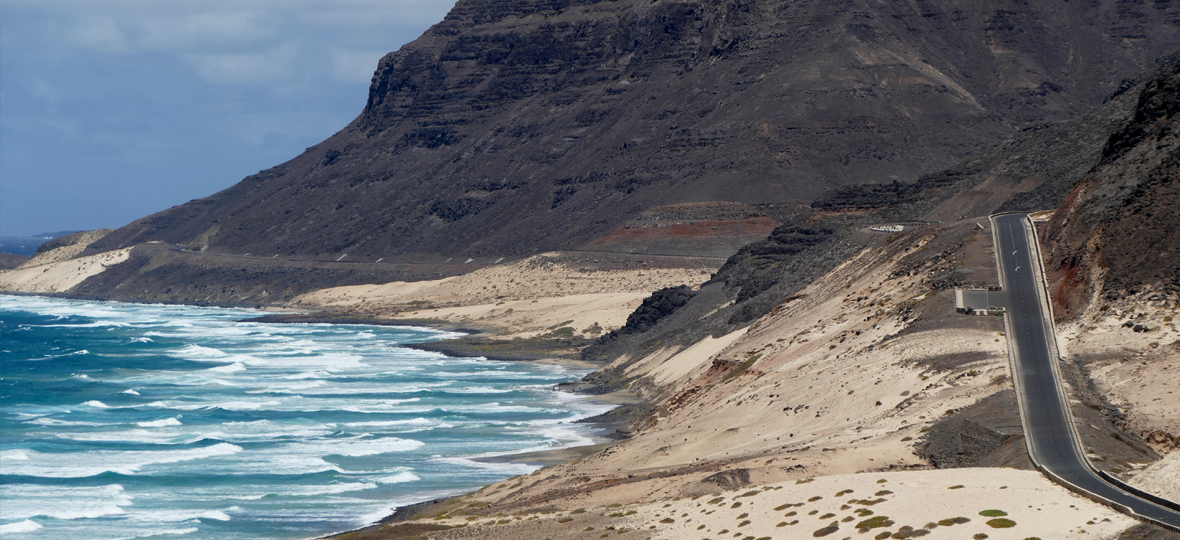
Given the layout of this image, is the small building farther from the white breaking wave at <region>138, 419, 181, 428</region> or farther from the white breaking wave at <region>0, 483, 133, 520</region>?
the white breaking wave at <region>138, 419, 181, 428</region>

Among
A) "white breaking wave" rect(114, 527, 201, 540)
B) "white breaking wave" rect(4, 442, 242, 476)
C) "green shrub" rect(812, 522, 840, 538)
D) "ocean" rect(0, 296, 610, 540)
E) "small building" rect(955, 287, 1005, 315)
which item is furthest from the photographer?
"white breaking wave" rect(4, 442, 242, 476)

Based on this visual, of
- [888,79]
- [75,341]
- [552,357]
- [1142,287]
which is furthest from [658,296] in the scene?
[888,79]

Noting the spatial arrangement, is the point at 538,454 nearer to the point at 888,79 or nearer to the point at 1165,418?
the point at 1165,418

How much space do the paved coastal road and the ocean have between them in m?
17.9

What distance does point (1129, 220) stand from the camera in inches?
1613

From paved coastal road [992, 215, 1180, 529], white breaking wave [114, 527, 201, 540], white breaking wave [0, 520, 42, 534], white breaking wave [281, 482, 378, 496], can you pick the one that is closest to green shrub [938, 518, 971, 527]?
paved coastal road [992, 215, 1180, 529]

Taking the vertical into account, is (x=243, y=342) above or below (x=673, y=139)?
below

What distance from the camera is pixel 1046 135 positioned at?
241 feet

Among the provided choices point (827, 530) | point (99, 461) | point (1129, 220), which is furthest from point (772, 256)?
point (827, 530)

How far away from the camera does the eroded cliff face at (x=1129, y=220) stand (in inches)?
1535

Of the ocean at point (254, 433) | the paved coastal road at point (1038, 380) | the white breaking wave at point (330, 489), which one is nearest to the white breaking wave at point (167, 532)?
the ocean at point (254, 433)

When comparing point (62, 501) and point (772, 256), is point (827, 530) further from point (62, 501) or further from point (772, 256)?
point (772, 256)

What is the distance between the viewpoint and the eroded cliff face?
39.0 meters

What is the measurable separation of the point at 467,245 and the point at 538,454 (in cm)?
11147
